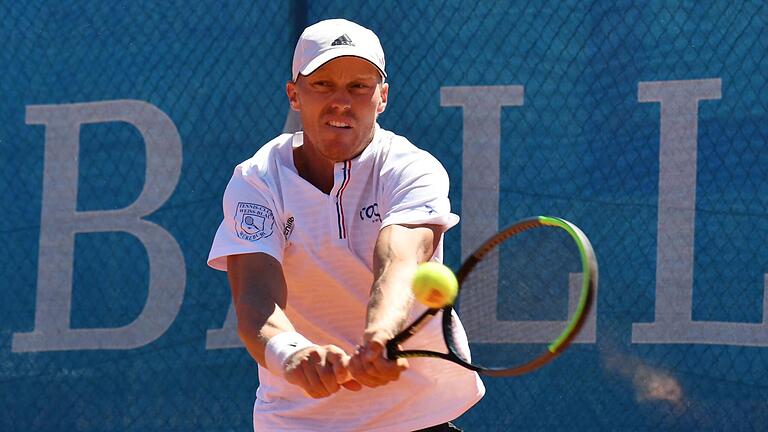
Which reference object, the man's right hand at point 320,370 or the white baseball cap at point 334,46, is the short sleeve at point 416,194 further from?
the man's right hand at point 320,370

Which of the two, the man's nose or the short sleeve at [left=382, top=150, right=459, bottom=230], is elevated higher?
the man's nose

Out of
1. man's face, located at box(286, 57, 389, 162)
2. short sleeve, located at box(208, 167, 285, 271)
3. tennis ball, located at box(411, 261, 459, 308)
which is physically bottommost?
tennis ball, located at box(411, 261, 459, 308)

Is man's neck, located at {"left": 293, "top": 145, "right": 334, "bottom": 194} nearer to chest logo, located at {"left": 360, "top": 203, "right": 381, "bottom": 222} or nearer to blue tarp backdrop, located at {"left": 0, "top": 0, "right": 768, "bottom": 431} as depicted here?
chest logo, located at {"left": 360, "top": 203, "right": 381, "bottom": 222}

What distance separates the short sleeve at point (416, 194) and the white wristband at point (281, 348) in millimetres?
374

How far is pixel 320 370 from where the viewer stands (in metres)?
2.60

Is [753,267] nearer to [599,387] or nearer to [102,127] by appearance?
[599,387]

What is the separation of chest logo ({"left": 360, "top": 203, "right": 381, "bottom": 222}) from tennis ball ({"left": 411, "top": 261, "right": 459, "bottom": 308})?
1.43 feet

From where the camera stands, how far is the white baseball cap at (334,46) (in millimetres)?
3096

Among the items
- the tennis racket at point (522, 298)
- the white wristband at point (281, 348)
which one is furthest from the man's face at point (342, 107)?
the tennis racket at point (522, 298)

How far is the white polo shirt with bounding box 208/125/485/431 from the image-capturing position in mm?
3016

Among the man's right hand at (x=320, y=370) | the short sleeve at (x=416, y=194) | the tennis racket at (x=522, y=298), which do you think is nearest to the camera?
the man's right hand at (x=320, y=370)

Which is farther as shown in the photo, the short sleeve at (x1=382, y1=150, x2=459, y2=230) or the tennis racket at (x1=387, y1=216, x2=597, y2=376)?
the tennis racket at (x1=387, y1=216, x2=597, y2=376)

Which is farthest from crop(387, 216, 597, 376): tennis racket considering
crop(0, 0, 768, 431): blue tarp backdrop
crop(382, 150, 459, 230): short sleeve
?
crop(382, 150, 459, 230): short sleeve

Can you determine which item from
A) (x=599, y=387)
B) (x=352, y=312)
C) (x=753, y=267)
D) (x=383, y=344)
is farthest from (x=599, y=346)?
(x=383, y=344)
